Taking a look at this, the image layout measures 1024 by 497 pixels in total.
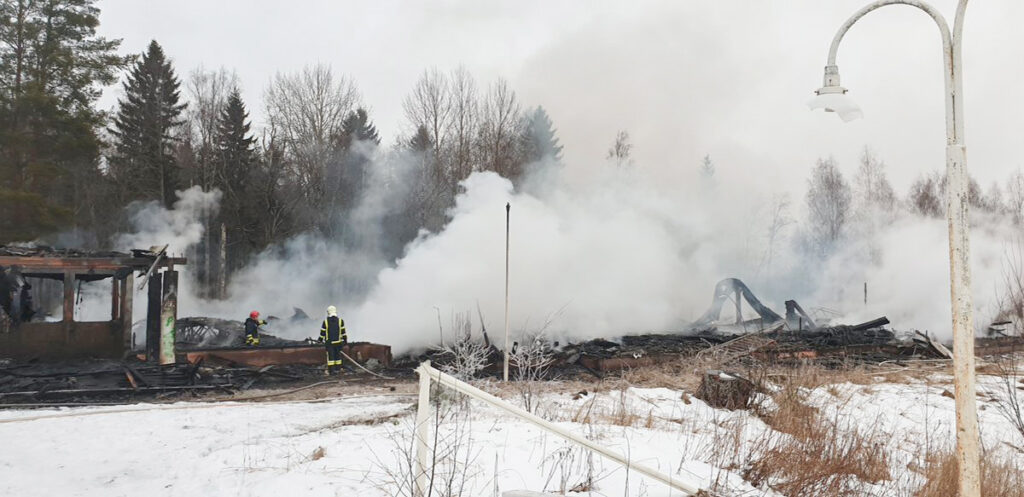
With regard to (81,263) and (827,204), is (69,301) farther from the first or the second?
(827,204)

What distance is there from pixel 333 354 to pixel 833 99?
12.1m

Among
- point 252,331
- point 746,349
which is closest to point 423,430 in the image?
point 746,349

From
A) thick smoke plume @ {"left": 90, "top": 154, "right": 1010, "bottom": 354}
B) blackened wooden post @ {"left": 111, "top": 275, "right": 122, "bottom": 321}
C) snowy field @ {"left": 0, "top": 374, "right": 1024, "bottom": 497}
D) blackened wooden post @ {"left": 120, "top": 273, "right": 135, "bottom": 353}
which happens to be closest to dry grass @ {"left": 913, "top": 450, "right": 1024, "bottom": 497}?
snowy field @ {"left": 0, "top": 374, "right": 1024, "bottom": 497}

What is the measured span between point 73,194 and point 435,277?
2404 cm

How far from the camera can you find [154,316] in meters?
15.1

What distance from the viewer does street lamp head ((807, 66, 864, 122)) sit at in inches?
183

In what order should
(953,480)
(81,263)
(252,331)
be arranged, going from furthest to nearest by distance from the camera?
(252,331) < (81,263) < (953,480)

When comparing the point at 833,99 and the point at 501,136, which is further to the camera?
the point at 501,136

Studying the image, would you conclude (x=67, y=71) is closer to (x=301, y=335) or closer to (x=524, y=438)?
(x=301, y=335)

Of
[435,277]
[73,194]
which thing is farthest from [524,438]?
[73,194]

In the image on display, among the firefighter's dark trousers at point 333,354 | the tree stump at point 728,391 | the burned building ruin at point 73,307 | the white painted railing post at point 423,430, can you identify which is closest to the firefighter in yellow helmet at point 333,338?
the firefighter's dark trousers at point 333,354

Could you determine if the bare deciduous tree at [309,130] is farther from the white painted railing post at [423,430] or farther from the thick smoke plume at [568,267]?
the white painted railing post at [423,430]

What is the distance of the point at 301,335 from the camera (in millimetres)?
22234

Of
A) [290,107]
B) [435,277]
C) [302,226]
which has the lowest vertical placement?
[435,277]
